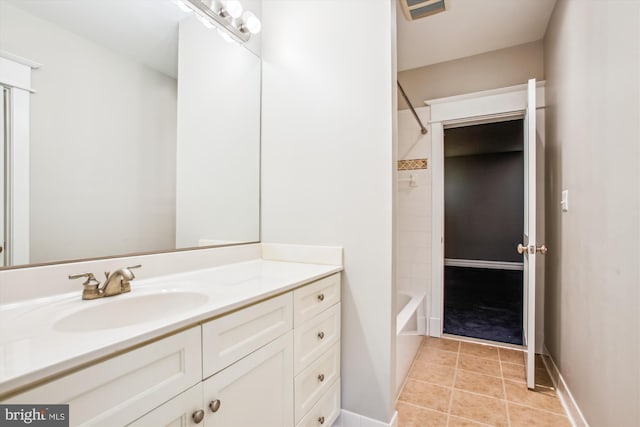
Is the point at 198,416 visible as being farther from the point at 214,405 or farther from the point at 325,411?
the point at 325,411

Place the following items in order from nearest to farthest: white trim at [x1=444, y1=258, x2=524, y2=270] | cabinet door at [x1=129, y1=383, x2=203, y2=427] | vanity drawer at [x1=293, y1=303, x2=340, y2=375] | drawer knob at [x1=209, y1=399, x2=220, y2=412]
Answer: cabinet door at [x1=129, y1=383, x2=203, y2=427], drawer knob at [x1=209, y1=399, x2=220, y2=412], vanity drawer at [x1=293, y1=303, x2=340, y2=375], white trim at [x1=444, y1=258, x2=524, y2=270]

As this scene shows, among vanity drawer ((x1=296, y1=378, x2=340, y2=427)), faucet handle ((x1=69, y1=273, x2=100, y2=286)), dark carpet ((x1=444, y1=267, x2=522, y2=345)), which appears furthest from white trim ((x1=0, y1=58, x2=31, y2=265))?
dark carpet ((x1=444, y1=267, x2=522, y2=345))

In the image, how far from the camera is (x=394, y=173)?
1487mm

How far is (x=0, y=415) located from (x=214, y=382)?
0.43 m

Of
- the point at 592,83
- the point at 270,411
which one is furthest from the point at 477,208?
the point at 270,411

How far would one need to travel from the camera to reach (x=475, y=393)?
188 cm

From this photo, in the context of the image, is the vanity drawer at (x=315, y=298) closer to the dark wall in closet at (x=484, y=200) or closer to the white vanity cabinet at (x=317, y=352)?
the white vanity cabinet at (x=317, y=352)

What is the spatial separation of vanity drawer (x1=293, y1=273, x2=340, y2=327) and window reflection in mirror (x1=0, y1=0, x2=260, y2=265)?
59cm

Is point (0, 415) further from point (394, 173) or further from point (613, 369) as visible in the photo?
point (613, 369)

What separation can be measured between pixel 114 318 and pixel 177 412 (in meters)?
0.43

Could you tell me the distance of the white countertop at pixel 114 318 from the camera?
546 millimetres

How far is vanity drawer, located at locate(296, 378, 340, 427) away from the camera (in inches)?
50.6

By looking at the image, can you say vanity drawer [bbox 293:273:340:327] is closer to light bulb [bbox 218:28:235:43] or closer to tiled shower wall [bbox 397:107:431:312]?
light bulb [bbox 218:28:235:43]

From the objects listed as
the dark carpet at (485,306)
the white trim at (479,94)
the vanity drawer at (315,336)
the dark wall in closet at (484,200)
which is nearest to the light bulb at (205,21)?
the vanity drawer at (315,336)
